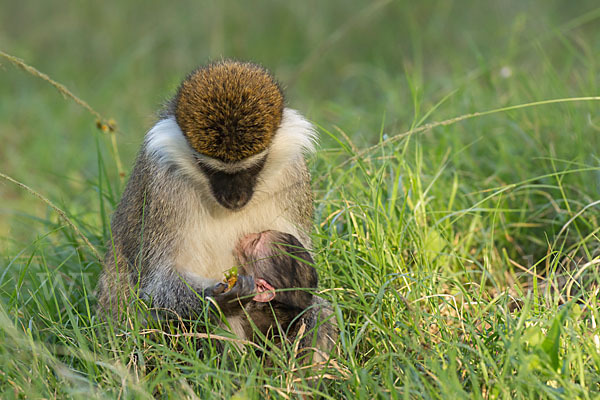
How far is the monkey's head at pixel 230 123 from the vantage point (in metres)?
2.74

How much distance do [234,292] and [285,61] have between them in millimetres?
5672

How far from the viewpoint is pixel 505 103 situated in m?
4.96

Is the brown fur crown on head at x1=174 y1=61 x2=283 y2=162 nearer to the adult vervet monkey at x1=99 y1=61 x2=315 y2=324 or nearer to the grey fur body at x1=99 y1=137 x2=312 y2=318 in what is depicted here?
the adult vervet monkey at x1=99 y1=61 x2=315 y2=324

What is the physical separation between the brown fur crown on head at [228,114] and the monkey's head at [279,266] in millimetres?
486

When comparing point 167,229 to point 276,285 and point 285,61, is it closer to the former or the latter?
point 276,285

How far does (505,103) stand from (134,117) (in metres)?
3.84

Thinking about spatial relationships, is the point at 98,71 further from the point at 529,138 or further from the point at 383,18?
the point at 529,138

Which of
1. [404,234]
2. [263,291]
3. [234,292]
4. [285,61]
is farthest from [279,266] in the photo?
[285,61]

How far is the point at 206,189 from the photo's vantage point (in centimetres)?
301

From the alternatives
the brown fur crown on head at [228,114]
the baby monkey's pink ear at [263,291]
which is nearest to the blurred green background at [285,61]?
the baby monkey's pink ear at [263,291]

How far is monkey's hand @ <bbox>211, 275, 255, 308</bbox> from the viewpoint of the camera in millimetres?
2869

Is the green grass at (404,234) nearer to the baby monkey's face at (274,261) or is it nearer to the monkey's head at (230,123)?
the baby monkey's face at (274,261)

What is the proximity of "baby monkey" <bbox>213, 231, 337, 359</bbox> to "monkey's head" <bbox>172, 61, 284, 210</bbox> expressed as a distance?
0.94 ft

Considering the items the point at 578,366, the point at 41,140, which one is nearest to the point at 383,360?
the point at 578,366
